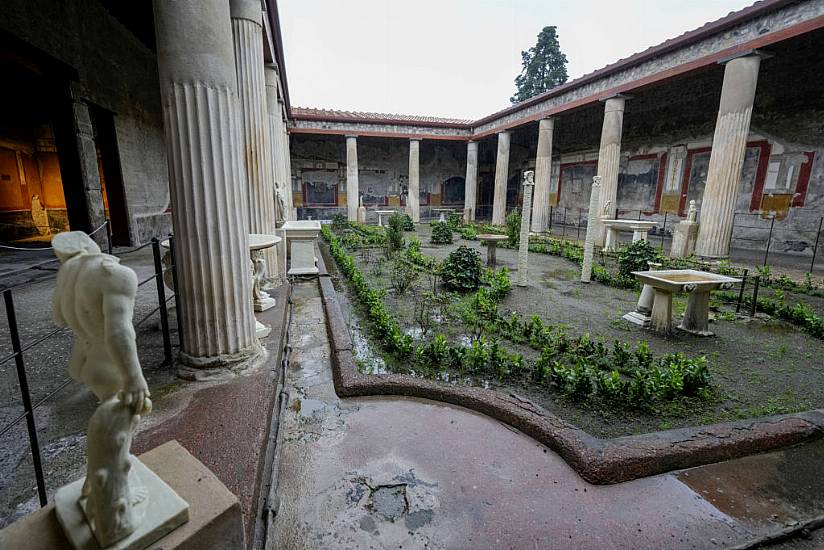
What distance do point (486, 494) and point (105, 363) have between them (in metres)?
1.86

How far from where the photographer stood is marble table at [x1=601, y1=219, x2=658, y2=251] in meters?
9.80

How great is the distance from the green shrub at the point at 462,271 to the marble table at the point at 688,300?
8.06ft

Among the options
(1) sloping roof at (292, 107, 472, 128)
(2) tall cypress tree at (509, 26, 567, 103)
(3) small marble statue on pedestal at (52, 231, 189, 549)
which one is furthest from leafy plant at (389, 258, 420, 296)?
(2) tall cypress tree at (509, 26, 567, 103)

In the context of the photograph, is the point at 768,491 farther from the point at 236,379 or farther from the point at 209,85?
the point at 209,85

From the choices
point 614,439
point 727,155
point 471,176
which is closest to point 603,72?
point 727,155

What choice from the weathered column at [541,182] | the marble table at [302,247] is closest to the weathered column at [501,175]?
the weathered column at [541,182]

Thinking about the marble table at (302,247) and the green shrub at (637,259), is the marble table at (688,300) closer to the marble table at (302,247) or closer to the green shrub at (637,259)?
the green shrub at (637,259)

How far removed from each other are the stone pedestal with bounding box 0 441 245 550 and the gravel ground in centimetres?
230

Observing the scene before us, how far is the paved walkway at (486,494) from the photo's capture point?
1.84 meters

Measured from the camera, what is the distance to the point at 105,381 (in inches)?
46.2

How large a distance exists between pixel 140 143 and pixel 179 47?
7.71m

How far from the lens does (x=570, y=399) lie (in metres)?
3.16

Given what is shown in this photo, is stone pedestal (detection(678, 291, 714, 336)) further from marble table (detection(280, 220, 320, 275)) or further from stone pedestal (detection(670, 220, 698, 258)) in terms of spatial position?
marble table (detection(280, 220, 320, 275))

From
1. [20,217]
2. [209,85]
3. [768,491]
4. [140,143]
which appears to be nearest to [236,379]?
[209,85]
